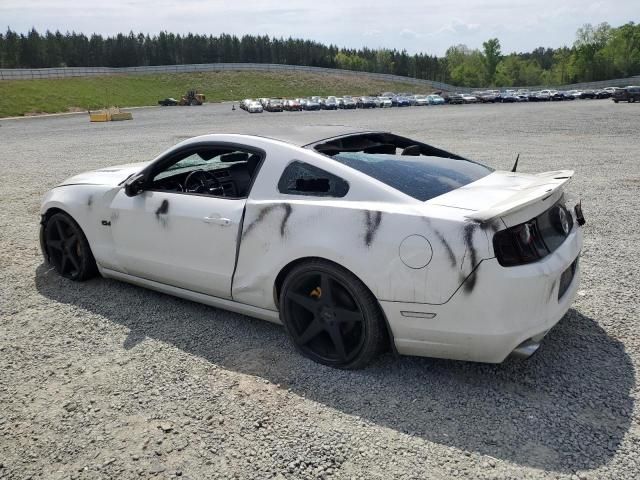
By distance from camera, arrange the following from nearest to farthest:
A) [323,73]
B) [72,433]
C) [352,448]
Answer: [352,448] < [72,433] < [323,73]

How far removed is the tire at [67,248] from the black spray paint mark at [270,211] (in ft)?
6.77

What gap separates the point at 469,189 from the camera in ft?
11.2

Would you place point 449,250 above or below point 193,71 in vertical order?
below

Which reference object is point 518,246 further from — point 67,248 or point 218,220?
point 67,248

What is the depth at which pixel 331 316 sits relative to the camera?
3311 mm

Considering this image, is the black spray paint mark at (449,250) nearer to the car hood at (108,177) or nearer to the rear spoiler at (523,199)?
the rear spoiler at (523,199)

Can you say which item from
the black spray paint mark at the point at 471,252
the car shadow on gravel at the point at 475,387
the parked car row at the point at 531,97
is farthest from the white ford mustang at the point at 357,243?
the parked car row at the point at 531,97

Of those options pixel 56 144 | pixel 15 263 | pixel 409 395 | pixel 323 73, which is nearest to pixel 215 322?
pixel 409 395

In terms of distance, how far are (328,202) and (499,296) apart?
3.80ft

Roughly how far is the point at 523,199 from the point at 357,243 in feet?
3.15

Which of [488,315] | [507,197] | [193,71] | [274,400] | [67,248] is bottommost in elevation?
[274,400]

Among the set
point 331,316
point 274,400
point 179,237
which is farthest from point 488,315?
point 179,237

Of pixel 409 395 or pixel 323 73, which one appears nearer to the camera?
pixel 409 395

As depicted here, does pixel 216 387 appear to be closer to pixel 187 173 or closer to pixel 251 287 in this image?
→ pixel 251 287
